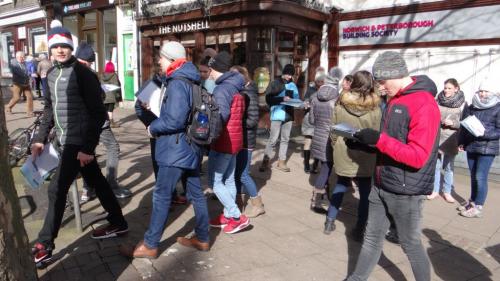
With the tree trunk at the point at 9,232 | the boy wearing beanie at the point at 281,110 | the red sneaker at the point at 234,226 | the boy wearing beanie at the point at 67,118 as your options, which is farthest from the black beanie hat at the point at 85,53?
the boy wearing beanie at the point at 281,110

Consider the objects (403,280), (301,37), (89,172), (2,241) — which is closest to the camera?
(2,241)

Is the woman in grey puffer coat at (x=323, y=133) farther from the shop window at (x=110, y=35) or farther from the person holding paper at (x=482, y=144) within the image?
the shop window at (x=110, y=35)

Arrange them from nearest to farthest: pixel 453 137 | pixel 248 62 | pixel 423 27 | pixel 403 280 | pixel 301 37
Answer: pixel 403 280
pixel 453 137
pixel 423 27
pixel 248 62
pixel 301 37

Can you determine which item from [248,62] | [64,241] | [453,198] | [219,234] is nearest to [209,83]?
[219,234]

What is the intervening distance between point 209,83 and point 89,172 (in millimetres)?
2481

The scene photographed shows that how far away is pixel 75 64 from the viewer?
11.9 ft

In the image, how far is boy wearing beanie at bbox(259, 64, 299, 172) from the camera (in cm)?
707

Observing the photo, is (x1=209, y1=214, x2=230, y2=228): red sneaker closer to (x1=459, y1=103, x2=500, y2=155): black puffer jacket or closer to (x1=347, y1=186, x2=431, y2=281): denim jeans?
(x1=347, y1=186, x2=431, y2=281): denim jeans

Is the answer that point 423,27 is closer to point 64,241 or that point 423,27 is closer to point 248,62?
point 248,62

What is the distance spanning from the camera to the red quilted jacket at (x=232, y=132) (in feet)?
13.6

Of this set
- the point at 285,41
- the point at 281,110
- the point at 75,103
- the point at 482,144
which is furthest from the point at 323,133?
the point at 285,41

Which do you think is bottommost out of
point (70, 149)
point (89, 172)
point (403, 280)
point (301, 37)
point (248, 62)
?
point (403, 280)

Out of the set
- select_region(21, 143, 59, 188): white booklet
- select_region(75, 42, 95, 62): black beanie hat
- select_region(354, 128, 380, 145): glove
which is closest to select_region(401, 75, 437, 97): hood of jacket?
select_region(354, 128, 380, 145): glove

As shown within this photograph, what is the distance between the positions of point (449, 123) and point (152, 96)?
3.85 m
